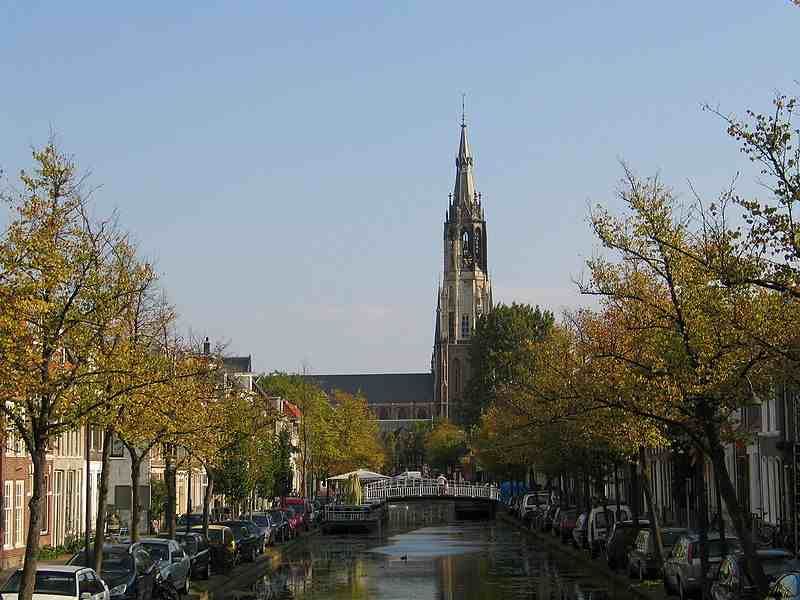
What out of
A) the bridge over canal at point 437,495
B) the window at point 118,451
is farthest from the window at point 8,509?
the bridge over canal at point 437,495

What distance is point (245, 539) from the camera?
46.3 meters

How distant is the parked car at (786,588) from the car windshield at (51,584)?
38.6ft

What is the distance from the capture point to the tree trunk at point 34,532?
22047mm

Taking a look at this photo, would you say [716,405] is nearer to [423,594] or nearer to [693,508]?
[423,594]

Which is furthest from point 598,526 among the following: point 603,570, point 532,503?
point 532,503

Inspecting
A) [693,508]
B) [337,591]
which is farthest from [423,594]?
→ [693,508]

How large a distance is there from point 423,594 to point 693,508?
91.3ft

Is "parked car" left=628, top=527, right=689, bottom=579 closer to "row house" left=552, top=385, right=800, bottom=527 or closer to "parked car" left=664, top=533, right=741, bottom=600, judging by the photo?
"row house" left=552, top=385, right=800, bottom=527

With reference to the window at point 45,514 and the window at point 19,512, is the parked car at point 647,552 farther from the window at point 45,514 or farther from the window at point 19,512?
the window at point 45,514

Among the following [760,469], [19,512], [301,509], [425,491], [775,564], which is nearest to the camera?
[775,564]

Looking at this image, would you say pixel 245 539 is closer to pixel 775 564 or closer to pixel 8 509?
pixel 8 509

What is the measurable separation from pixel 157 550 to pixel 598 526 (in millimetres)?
19582

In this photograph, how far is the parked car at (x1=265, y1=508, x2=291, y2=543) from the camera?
197 feet

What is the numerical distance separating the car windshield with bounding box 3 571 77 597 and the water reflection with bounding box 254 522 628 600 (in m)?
10.5
